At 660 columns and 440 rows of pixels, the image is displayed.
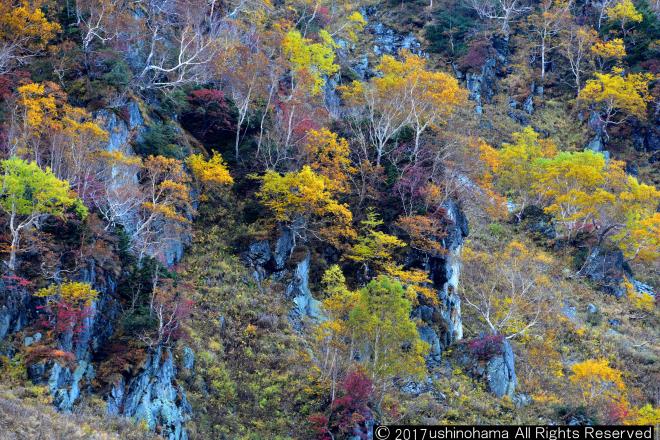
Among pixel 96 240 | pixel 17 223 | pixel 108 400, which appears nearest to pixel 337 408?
pixel 108 400

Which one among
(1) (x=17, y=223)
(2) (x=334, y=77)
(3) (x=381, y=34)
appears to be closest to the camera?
(1) (x=17, y=223)

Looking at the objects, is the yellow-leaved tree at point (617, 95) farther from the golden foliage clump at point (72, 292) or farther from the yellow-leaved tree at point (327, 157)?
Result: the golden foliage clump at point (72, 292)

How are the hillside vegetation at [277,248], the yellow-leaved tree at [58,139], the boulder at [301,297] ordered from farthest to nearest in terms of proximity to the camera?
1. the boulder at [301,297]
2. the yellow-leaved tree at [58,139]
3. the hillside vegetation at [277,248]

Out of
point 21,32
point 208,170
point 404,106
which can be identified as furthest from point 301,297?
point 21,32

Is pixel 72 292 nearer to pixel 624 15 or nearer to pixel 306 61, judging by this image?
pixel 306 61

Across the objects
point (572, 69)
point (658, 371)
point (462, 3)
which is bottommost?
point (658, 371)

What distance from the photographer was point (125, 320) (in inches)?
860

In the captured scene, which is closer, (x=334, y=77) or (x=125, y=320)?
(x=125, y=320)

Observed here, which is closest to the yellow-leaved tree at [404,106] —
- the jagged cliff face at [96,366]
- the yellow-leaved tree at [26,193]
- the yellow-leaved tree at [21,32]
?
the yellow-leaved tree at [21,32]

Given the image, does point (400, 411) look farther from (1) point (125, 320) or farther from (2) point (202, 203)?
(2) point (202, 203)

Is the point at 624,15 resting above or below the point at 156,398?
above

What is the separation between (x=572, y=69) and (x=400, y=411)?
45076 millimetres

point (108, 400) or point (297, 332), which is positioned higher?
point (297, 332)

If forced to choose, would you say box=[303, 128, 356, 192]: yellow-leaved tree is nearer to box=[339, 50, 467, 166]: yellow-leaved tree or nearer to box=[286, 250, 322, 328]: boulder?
box=[339, 50, 467, 166]: yellow-leaved tree
